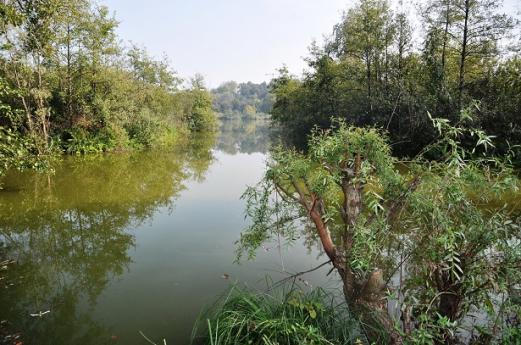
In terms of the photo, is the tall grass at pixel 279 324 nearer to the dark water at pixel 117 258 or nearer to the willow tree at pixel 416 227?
the willow tree at pixel 416 227

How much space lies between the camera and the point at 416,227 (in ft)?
9.45

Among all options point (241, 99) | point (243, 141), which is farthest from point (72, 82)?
point (241, 99)

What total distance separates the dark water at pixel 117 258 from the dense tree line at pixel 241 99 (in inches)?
3114

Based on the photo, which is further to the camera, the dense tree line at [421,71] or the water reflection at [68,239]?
the dense tree line at [421,71]

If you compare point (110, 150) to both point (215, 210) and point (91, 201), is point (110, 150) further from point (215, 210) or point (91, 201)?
point (215, 210)

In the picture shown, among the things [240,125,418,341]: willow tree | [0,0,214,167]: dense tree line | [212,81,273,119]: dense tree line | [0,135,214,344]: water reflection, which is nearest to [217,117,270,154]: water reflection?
[0,0,214,167]: dense tree line

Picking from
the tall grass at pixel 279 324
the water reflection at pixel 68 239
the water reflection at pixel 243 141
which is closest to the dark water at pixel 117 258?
the water reflection at pixel 68 239

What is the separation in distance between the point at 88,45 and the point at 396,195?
56.5 ft

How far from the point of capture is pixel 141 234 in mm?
6328

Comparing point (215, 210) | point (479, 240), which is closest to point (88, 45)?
point (215, 210)

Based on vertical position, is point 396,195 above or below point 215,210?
above

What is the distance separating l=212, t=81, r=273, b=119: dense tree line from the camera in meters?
103

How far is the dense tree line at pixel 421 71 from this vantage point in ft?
42.5

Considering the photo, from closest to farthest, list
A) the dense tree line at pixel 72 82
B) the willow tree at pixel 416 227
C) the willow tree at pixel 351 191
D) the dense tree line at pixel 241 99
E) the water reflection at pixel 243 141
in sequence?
the willow tree at pixel 416 227 → the willow tree at pixel 351 191 → the dense tree line at pixel 72 82 → the water reflection at pixel 243 141 → the dense tree line at pixel 241 99
